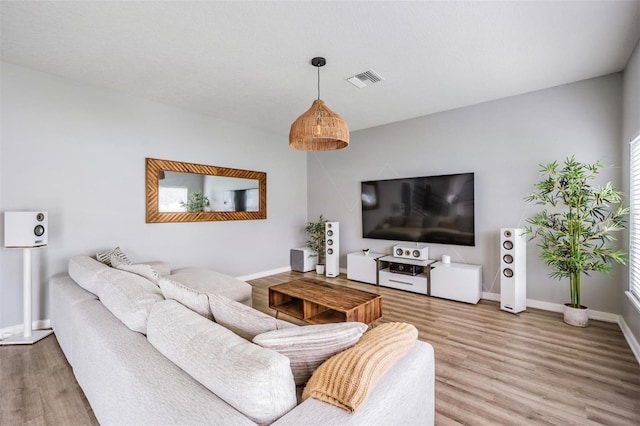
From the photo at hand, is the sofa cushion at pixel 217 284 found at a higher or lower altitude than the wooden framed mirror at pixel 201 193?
lower

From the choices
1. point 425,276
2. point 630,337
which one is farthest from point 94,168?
point 630,337

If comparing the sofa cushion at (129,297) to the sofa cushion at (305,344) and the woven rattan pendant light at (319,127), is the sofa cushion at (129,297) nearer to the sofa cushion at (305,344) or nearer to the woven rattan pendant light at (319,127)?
the sofa cushion at (305,344)

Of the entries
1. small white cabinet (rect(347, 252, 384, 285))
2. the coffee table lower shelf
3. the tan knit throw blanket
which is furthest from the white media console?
the tan knit throw blanket

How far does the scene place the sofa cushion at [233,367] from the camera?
846mm

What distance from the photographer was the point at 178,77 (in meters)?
3.06

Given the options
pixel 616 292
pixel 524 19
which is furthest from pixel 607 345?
pixel 524 19

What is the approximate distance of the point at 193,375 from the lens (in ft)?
3.31

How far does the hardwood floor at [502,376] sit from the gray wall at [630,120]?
9.2 inches

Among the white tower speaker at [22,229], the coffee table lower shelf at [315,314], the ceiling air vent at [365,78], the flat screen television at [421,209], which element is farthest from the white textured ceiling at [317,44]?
the coffee table lower shelf at [315,314]

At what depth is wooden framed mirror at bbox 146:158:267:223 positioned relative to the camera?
3.76m

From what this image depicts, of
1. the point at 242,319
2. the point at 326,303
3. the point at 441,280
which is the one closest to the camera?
the point at 242,319

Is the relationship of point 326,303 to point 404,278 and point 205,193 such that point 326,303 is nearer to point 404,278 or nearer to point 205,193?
point 404,278

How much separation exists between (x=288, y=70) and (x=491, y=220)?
10.6 ft

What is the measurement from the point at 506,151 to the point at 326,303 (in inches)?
123
